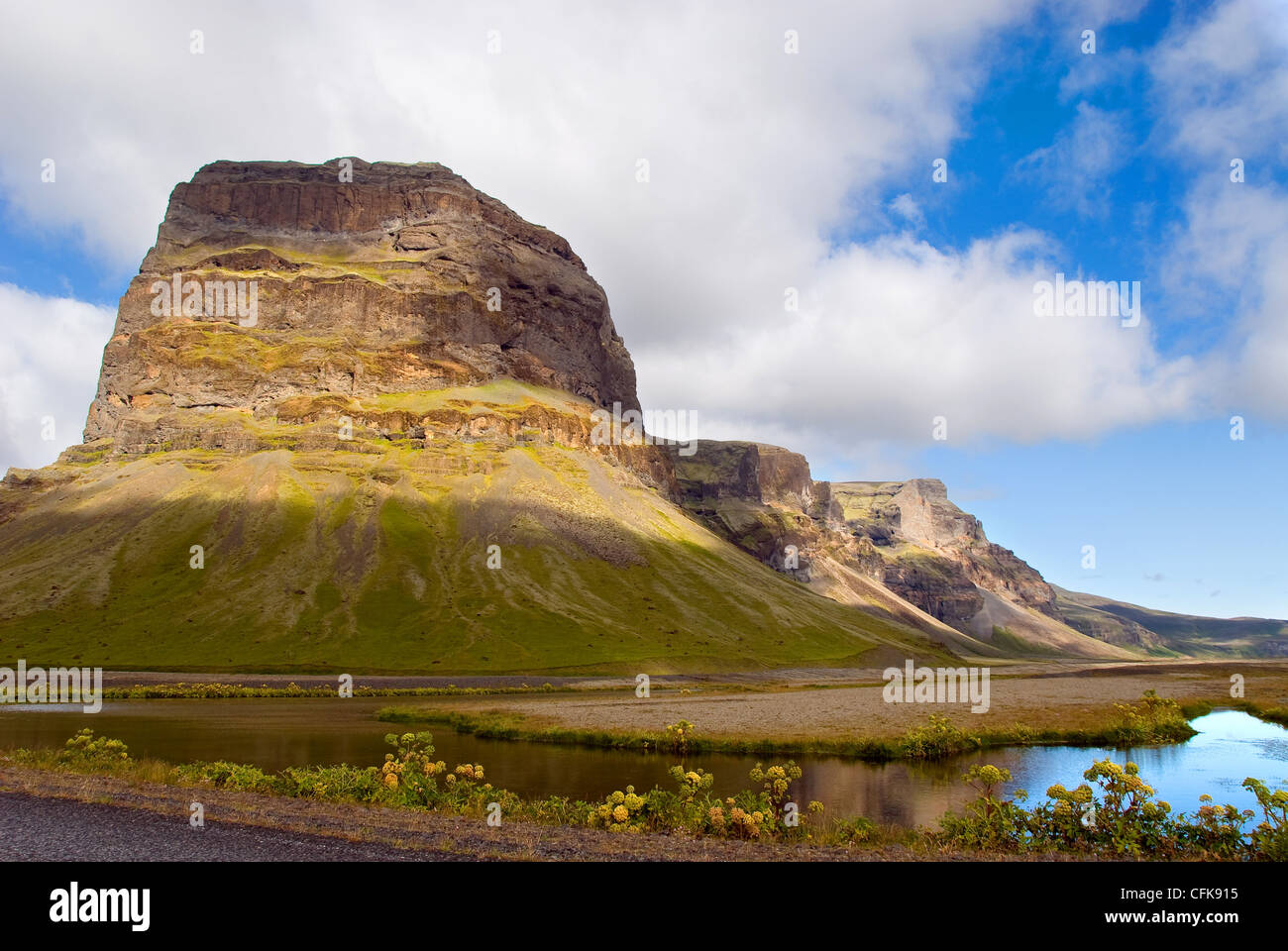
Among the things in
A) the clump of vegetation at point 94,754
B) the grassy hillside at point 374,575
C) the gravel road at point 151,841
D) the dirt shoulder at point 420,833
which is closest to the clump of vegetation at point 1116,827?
the dirt shoulder at point 420,833

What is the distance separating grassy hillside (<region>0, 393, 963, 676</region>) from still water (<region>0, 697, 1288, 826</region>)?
59.0m

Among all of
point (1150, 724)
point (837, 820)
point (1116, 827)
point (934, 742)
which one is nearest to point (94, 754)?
point (837, 820)

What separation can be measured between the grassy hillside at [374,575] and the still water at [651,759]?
5901cm

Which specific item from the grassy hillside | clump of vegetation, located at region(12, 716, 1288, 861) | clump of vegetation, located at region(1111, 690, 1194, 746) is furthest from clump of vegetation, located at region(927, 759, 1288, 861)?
the grassy hillside

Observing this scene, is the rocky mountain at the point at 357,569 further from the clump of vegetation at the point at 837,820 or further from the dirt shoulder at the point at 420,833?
the dirt shoulder at the point at 420,833

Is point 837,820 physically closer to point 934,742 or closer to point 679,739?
point 679,739

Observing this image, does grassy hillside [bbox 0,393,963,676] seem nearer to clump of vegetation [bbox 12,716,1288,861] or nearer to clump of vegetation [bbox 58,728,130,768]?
clump of vegetation [bbox 58,728,130,768]

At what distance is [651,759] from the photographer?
4369 cm

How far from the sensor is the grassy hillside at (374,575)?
121250 mm

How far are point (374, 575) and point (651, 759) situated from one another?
115m

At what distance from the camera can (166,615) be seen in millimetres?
126375

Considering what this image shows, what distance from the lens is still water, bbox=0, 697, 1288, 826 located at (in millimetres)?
32750

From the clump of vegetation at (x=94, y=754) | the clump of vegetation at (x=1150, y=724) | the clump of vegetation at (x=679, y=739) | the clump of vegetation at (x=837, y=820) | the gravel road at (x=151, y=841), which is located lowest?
the clump of vegetation at (x=1150, y=724)

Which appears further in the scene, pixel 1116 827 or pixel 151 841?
pixel 1116 827
